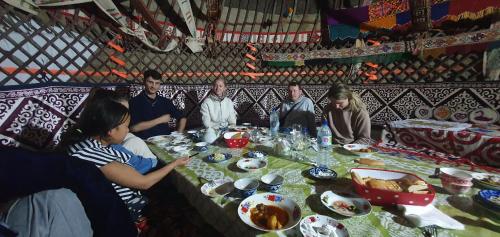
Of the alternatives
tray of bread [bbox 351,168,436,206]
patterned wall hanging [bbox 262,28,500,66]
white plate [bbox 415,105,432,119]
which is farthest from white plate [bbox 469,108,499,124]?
tray of bread [bbox 351,168,436,206]

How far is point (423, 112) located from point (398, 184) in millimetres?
2726

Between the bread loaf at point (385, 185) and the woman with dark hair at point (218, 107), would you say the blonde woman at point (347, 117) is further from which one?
the woman with dark hair at point (218, 107)

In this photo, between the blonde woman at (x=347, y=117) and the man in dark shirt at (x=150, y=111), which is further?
the man in dark shirt at (x=150, y=111)

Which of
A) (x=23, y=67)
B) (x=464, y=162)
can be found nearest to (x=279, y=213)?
(x=464, y=162)

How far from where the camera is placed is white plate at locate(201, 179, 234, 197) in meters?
0.86

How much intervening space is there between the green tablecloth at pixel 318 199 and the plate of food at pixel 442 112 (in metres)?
2.23

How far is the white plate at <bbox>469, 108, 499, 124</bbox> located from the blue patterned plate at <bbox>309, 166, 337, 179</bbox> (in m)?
2.64

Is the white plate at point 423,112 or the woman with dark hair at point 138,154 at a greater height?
the woman with dark hair at point 138,154

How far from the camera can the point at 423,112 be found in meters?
2.92

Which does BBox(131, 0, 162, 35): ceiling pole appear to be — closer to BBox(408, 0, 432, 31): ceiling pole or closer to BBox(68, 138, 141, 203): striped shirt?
BBox(68, 138, 141, 203): striped shirt

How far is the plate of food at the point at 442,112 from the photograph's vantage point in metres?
2.74

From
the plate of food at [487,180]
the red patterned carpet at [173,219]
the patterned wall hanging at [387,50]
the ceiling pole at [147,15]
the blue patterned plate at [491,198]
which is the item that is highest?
the ceiling pole at [147,15]

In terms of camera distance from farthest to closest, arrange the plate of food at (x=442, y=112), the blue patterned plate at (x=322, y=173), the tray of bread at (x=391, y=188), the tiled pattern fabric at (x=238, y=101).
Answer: the plate of food at (x=442, y=112), the tiled pattern fabric at (x=238, y=101), the blue patterned plate at (x=322, y=173), the tray of bread at (x=391, y=188)

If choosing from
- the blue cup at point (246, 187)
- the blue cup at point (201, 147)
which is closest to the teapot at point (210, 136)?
the blue cup at point (201, 147)
